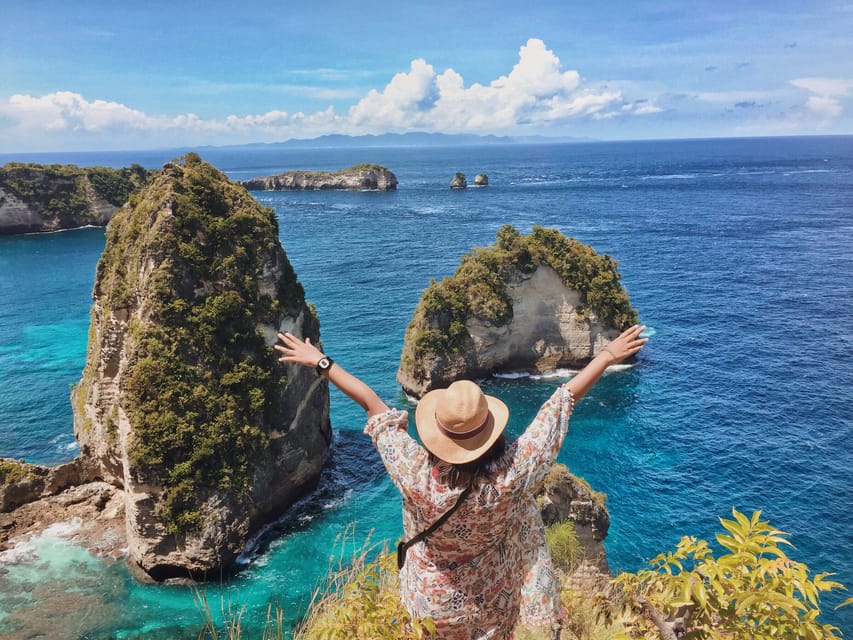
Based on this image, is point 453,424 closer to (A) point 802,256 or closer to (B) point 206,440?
(B) point 206,440

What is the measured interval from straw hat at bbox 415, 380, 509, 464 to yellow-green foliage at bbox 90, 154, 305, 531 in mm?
26872

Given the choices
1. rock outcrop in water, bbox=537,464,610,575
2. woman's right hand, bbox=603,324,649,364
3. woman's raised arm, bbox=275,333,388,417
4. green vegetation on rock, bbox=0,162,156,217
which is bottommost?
rock outcrop in water, bbox=537,464,610,575

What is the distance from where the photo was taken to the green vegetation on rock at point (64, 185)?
11081 cm

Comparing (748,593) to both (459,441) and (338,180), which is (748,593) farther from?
(338,180)

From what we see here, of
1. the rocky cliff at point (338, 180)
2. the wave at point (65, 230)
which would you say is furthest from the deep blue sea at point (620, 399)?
the rocky cliff at point (338, 180)

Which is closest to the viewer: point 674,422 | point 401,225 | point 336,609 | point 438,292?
point 336,609

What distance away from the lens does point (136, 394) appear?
28141 millimetres

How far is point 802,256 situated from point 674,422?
2197 inches

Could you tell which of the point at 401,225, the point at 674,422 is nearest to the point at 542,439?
the point at 674,422

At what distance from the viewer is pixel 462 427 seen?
185 inches

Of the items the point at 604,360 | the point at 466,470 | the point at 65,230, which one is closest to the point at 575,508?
the point at 604,360

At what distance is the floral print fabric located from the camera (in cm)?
473

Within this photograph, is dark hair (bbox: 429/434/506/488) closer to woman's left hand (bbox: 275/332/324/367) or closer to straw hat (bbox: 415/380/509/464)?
straw hat (bbox: 415/380/509/464)

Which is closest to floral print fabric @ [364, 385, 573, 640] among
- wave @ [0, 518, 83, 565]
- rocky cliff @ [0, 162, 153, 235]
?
wave @ [0, 518, 83, 565]
